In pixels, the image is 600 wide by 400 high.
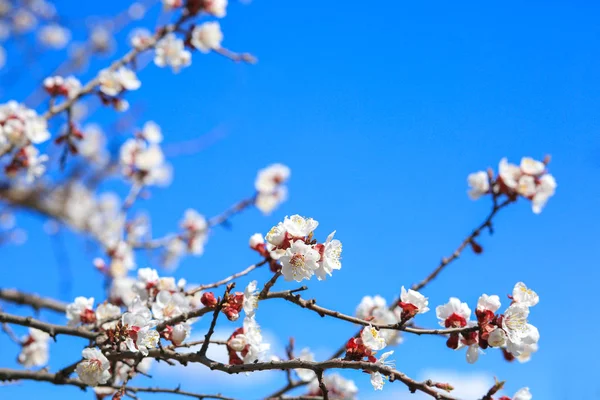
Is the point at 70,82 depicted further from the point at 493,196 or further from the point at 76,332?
the point at 493,196

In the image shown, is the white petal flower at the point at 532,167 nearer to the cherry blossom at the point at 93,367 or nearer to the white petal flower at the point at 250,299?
the white petal flower at the point at 250,299

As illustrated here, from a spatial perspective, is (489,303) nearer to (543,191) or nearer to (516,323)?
(516,323)

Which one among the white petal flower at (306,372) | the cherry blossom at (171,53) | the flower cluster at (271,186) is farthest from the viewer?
the flower cluster at (271,186)

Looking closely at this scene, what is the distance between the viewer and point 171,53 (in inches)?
136

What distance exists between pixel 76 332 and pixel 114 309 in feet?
1.29

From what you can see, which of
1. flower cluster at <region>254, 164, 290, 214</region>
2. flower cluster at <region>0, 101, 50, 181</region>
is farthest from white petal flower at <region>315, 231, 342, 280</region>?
flower cluster at <region>254, 164, 290, 214</region>

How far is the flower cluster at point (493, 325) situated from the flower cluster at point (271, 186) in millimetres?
3341

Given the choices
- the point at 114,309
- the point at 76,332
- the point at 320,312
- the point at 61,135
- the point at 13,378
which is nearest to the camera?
the point at 320,312

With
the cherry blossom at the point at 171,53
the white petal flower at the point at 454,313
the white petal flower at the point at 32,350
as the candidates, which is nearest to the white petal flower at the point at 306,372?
the white petal flower at the point at 454,313

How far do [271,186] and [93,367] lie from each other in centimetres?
340

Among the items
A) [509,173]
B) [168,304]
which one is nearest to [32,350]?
[168,304]

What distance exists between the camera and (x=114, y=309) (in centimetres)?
221

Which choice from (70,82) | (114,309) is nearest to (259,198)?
(70,82)

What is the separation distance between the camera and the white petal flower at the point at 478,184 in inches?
120
